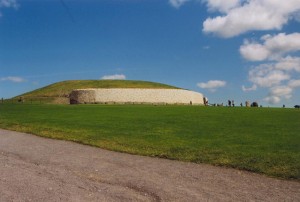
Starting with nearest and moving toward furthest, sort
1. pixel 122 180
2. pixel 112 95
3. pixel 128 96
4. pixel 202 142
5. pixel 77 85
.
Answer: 1. pixel 122 180
2. pixel 202 142
3. pixel 112 95
4. pixel 128 96
5. pixel 77 85

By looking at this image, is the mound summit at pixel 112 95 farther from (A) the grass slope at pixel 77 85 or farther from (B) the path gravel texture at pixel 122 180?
(B) the path gravel texture at pixel 122 180

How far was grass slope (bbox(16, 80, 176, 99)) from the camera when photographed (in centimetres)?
8311

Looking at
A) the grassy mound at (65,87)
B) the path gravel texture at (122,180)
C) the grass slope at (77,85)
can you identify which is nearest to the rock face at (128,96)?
the grassy mound at (65,87)

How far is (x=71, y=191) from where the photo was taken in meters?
10.2

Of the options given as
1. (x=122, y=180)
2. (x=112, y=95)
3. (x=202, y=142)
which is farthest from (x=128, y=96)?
(x=122, y=180)

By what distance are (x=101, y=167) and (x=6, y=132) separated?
40.1 feet

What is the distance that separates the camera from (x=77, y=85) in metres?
92.4

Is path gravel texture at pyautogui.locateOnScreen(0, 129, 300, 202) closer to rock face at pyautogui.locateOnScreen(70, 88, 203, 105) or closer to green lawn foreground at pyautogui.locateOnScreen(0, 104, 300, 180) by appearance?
green lawn foreground at pyautogui.locateOnScreen(0, 104, 300, 180)

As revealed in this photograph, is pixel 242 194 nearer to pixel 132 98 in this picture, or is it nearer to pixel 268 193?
pixel 268 193

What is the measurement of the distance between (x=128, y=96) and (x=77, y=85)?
60.9 feet

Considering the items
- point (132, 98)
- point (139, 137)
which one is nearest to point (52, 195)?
point (139, 137)

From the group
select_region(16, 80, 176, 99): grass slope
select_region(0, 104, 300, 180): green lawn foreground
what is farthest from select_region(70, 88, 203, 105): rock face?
select_region(0, 104, 300, 180): green lawn foreground

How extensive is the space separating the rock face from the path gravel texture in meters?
60.6

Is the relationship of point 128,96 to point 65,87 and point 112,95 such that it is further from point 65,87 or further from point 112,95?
point 65,87
